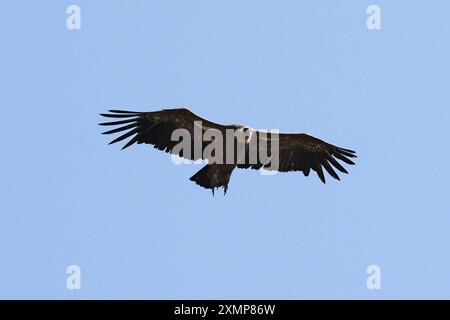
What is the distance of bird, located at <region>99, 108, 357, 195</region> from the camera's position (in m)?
21.0

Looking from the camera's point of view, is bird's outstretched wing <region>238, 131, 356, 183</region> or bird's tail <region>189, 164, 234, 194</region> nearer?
bird's tail <region>189, 164, 234, 194</region>

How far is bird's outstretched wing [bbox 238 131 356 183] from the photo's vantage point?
72.9ft

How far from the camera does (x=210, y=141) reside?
70.4 feet

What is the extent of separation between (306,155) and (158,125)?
3359 mm

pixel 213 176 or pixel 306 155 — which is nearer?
pixel 213 176

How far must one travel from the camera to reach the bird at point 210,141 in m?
21.0

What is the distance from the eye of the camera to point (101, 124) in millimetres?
20781
